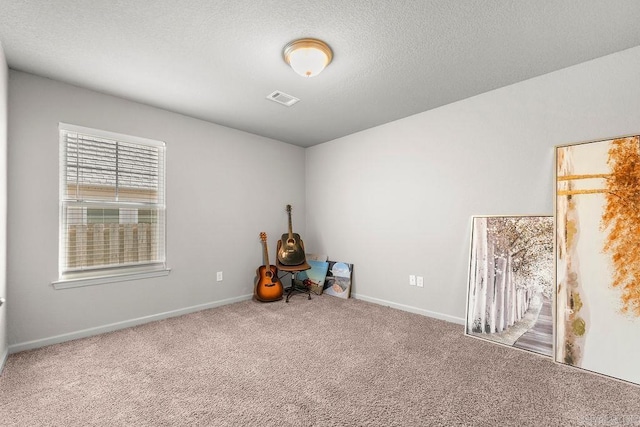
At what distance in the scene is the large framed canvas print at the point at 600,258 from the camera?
1960mm

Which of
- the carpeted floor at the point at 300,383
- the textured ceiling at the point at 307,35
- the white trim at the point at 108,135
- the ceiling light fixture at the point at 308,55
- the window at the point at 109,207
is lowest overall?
the carpeted floor at the point at 300,383

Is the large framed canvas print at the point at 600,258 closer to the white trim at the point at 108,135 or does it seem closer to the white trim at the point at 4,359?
the white trim at the point at 108,135

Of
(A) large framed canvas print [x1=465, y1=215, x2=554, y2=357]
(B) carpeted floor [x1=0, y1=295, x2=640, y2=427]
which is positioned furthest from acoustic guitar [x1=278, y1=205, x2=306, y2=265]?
(A) large framed canvas print [x1=465, y1=215, x2=554, y2=357]

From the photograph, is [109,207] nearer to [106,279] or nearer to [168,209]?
[168,209]

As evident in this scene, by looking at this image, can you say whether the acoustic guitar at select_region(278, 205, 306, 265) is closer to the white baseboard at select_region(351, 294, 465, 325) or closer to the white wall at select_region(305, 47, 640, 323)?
the white wall at select_region(305, 47, 640, 323)

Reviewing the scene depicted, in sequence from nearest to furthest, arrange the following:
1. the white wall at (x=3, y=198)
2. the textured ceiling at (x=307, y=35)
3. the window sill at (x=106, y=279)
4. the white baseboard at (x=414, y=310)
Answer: the textured ceiling at (x=307, y=35)
the white wall at (x=3, y=198)
the window sill at (x=106, y=279)
the white baseboard at (x=414, y=310)

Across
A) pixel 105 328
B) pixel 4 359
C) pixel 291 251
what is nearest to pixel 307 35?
pixel 291 251

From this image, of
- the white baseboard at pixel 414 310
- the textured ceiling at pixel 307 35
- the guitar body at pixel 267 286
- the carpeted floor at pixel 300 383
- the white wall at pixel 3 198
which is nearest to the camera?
the carpeted floor at pixel 300 383

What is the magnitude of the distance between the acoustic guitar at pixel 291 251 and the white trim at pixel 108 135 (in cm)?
201

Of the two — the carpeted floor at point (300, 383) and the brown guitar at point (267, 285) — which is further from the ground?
the brown guitar at point (267, 285)

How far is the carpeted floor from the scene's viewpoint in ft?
5.13

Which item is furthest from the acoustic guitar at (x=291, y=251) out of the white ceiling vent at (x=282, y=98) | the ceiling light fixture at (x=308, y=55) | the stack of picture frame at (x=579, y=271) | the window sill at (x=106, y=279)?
the ceiling light fixture at (x=308, y=55)

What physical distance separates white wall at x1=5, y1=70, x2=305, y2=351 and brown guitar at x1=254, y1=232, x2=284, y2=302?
0.21 meters

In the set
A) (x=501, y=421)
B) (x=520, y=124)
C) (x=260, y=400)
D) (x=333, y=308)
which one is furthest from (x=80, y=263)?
(x=520, y=124)
